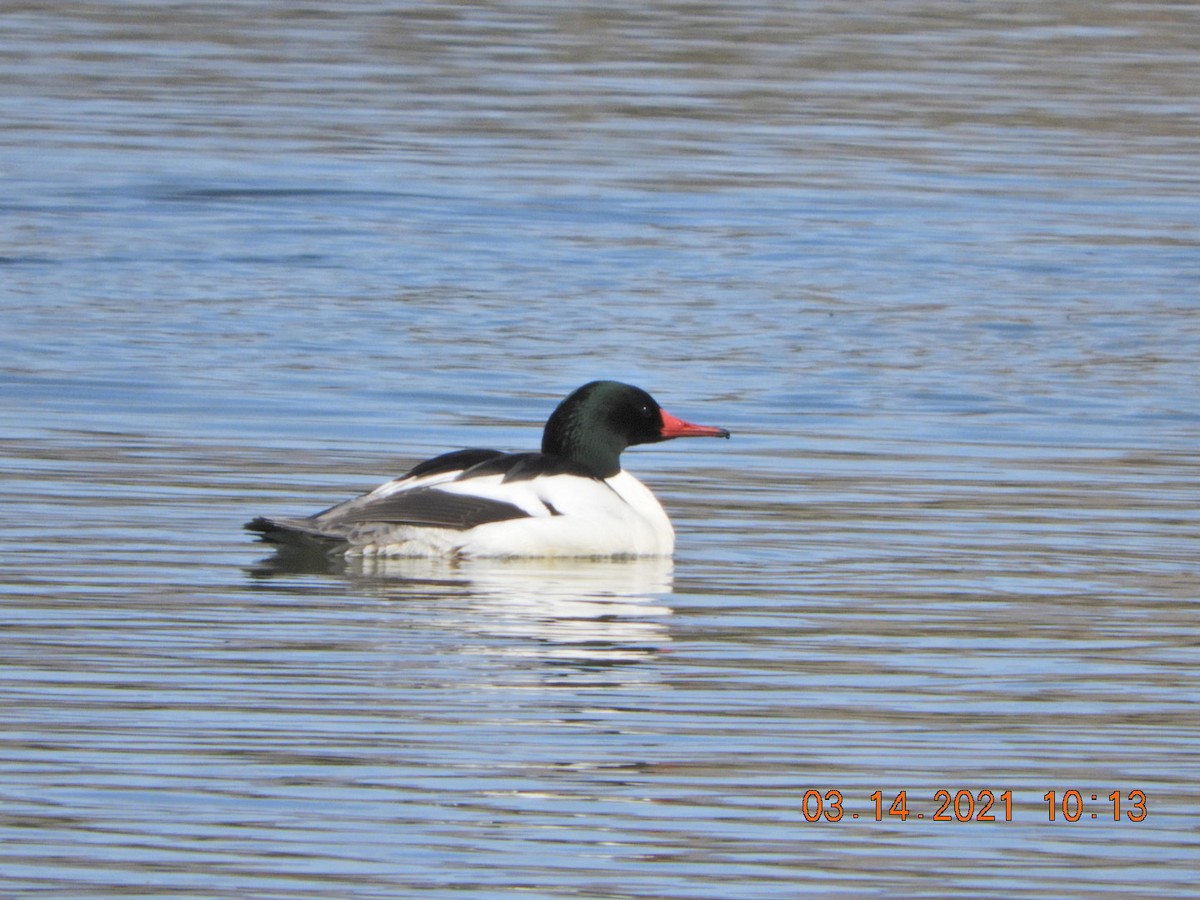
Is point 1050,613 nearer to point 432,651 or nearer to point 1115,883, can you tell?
point 432,651

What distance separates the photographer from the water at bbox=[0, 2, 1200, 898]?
599 centimetres

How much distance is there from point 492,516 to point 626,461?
255 centimetres

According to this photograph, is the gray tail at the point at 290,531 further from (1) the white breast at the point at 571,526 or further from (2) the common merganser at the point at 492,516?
(1) the white breast at the point at 571,526

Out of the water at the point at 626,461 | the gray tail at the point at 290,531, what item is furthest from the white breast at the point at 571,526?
the gray tail at the point at 290,531

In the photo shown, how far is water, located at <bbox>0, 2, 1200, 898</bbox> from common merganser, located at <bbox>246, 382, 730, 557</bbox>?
0.40 ft

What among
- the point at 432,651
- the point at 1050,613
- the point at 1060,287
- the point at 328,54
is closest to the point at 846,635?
the point at 1050,613

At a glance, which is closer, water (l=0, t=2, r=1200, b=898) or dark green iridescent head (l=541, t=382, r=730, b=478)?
water (l=0, t=2, r=1200, b=898)

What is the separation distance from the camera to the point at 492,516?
9336mm

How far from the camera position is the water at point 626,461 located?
5992mm

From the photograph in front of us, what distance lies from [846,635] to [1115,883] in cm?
242

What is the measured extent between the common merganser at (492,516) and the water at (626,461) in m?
0.12

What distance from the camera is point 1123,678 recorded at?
7445 millimetres
